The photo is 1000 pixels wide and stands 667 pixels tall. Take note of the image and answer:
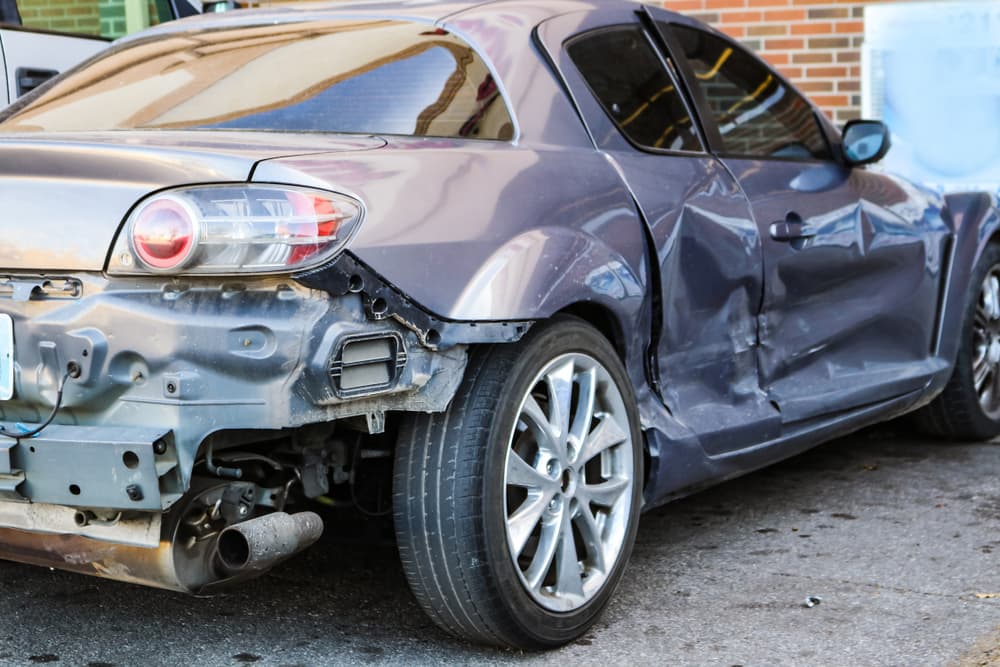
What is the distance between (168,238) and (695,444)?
63.0 inches

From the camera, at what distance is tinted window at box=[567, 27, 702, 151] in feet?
12.7

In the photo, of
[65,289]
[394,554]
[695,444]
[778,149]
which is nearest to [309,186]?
[65,289]

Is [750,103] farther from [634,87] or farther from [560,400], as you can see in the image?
[560,400]

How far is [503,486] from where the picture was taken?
3.12 meters

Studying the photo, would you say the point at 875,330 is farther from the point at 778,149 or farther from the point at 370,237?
the point at 370,237

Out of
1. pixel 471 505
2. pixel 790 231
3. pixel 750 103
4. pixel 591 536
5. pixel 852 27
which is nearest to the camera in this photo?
pixel 471 505

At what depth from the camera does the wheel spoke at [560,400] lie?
3303 mm

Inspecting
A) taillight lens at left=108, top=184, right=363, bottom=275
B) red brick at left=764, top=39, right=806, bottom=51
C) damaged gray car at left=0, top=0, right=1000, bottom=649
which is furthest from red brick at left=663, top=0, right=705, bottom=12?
taillight lens at left=108, top=184, right=363, bottom=275

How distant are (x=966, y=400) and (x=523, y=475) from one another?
2901 millimetres

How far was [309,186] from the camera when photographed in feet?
9.30

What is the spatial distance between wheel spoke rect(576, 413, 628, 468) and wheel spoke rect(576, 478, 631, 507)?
0.06 m

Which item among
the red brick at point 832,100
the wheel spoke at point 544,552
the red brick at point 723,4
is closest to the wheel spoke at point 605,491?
the wheel spoke at point 544,552

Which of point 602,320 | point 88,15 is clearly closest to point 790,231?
point 602,320

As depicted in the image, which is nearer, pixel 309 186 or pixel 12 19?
pixel 309 186
